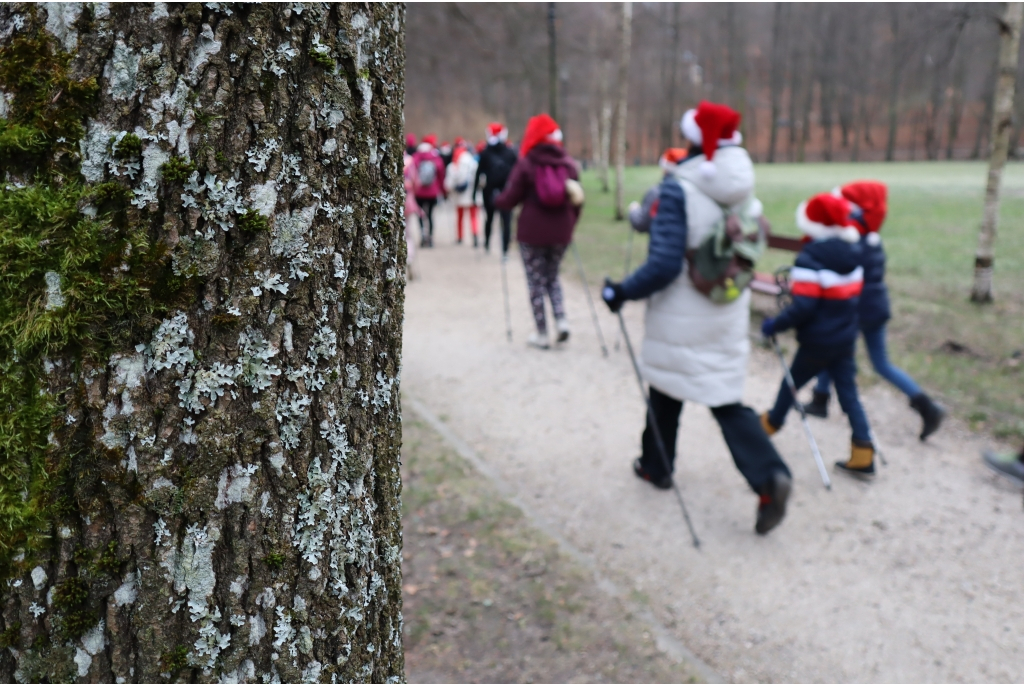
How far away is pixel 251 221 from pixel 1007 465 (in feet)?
16.4

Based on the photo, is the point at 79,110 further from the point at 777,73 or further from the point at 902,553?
the point at 777,73

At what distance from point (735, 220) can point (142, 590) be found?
11.2 ft

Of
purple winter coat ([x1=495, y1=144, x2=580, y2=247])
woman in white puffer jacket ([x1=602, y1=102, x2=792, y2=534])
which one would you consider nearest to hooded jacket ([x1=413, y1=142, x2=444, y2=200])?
purple winter coat ([x1=495, y1=144, x2=580, y2=247])

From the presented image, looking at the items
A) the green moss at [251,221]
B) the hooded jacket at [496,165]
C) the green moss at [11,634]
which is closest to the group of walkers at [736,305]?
the green moss at [251,221]

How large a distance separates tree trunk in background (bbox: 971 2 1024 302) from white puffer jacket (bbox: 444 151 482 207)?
8.16 meters

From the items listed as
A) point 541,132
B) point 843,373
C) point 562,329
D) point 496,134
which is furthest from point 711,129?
point 496,134

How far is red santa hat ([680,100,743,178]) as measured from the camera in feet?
12.2

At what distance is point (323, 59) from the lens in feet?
3.71

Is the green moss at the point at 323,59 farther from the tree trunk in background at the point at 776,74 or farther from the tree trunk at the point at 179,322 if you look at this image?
the tree trunk in background at the point at 776,74

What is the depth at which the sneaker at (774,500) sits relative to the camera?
3.76 metres

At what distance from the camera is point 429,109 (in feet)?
148

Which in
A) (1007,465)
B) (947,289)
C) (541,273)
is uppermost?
(541,273)

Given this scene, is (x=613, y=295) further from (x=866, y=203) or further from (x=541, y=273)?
(x=541, y=273)

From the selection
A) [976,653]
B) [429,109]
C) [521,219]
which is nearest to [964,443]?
[976,653]
